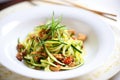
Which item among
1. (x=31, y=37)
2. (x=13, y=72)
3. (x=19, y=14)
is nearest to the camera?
(x=13, y=72)

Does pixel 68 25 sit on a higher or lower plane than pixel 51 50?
higher

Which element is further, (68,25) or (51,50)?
(68,25)

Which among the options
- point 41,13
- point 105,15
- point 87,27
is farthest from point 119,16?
point 41,13

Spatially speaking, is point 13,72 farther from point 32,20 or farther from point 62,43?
point 32,20
